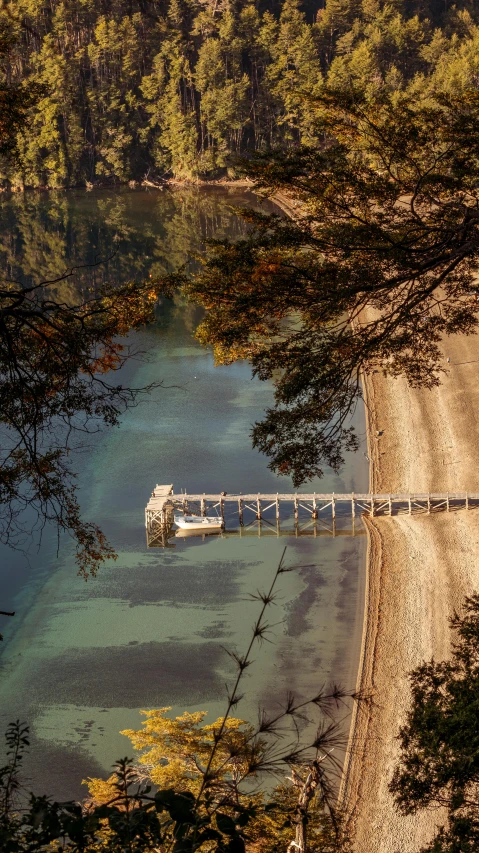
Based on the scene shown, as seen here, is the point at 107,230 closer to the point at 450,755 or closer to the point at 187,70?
the point at 187,70

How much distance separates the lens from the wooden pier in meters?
29.6

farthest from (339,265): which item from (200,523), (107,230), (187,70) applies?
(187,70)

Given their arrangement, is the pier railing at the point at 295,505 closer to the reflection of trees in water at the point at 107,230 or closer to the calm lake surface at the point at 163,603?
the calm lake surface at the point at 163,603

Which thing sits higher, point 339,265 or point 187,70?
point 187,70

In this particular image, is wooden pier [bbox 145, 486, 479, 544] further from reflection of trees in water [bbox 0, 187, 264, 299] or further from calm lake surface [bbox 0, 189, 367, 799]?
reflection of trees in water [bbox 0, 187, 264, 299]

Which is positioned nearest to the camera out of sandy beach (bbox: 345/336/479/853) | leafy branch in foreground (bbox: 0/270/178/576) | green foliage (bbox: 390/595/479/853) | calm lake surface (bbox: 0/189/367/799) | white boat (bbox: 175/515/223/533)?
green foliage (bbox: 390/595/479/853)

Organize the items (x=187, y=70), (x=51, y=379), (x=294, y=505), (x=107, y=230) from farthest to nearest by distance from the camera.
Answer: (x=187, y=70) < (x=107, y=230) < (x=294, y=505) < (x=51, y=379)

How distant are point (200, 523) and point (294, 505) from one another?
293 cm

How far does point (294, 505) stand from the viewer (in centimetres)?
3095

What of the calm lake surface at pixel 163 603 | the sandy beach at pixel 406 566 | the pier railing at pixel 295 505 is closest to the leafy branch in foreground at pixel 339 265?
the calm lake surface at pixel 163 603

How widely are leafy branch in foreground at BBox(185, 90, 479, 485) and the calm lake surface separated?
2284 millimetres

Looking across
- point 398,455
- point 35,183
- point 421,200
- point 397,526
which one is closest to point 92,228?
point 35,183

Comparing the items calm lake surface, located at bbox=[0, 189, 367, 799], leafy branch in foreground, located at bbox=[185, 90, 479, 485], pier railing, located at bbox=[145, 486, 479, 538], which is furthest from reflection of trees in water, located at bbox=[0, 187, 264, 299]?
leafy branch in foreground, located at bbox=[185, 90, 479, 485]

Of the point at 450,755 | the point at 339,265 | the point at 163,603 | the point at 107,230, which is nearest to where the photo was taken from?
the point at 450,755
